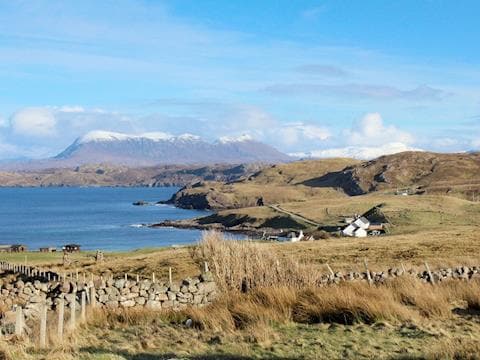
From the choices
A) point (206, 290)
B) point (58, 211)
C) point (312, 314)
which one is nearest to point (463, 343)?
point (312, 314)

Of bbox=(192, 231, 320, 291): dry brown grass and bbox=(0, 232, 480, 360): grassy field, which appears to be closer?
bbox=(0, 232, 480, 360): grassy field

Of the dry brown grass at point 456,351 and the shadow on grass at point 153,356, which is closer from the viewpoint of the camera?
the dry brown grass at point 456,351

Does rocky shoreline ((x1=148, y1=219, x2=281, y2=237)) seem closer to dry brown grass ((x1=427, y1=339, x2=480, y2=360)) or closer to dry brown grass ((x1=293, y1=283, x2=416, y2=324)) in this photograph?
dry brown grass ((x1=293, y1=283, x2=416, y2=324))

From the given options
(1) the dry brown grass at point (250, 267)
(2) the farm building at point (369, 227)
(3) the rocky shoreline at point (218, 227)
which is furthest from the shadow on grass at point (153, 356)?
(3) the rocky shoreline at point (218, 227)

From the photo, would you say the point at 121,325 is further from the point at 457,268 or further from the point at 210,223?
the point at 210,223

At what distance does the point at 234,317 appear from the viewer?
51.2ft

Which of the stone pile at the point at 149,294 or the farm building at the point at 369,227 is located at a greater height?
the stone pile at the point at 149,294

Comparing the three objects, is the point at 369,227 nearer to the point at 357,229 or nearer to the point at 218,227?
the point at 357,229

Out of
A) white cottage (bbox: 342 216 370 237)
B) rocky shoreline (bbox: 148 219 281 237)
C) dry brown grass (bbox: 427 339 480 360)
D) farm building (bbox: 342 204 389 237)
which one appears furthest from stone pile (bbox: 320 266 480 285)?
rocky shoreline (bbox: 148 219 281 237)

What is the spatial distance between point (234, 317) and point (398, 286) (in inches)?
212

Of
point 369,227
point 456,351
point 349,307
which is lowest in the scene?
point 369,227

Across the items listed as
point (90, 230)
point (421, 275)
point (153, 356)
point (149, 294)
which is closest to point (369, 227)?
point (90, 230)

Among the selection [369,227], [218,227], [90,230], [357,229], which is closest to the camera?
[357,229]

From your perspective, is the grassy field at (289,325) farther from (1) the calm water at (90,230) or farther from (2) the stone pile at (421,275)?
(1) the calm water at (90,230)
